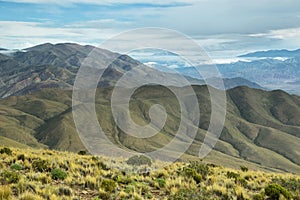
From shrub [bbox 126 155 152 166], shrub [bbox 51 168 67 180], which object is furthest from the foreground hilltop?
shrub [bbox 126 155 152 166]

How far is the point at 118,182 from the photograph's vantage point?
57.8ft

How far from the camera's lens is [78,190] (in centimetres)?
1559

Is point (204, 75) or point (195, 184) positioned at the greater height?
point (204, 75)

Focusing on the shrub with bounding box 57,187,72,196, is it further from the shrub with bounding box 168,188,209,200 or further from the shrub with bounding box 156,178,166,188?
the shrub with bounding box 156,178,166,188

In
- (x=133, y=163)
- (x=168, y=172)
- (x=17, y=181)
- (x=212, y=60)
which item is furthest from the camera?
(x=133, y=163)

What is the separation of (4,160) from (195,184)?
37.4ft

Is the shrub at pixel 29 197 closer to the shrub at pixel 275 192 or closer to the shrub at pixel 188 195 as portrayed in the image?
the shrub at pixel 188 195

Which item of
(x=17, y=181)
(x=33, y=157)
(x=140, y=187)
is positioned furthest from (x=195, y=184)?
(x=33, y=157)

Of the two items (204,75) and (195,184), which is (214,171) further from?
(204,75)

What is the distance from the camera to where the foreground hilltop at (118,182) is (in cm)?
1472

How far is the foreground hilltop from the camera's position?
14.7m

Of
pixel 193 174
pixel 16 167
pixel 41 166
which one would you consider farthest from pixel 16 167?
pixel 193 174

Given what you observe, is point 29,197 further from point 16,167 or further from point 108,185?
point 16,167

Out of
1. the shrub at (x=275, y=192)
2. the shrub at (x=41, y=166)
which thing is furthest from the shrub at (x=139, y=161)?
the shrub at (x=275, y=192)
